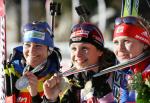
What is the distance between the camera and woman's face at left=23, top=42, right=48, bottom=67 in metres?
3.54

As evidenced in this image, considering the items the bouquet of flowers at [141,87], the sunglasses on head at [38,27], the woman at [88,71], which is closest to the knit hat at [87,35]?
the woman at [88,71]

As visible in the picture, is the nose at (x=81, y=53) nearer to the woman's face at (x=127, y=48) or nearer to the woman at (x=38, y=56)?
the woman's face at (x=127, y=48)

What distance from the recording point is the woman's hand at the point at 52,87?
9.65 ft

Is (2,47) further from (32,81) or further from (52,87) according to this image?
(52,87)

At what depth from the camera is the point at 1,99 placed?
403cm

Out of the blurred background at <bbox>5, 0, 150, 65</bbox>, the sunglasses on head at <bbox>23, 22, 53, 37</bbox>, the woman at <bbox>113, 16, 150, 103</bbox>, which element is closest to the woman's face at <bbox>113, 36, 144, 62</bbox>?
the woman at <bbox>113, 16, 150, 103</bbox>

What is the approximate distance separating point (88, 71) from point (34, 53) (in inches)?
19.8

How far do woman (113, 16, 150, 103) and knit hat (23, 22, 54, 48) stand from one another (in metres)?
0.68

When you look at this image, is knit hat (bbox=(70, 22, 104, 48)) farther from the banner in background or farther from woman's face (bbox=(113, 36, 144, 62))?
the banner in background

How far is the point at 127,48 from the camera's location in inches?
118

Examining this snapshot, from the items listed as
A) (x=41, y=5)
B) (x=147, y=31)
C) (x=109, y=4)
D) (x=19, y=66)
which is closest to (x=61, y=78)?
(x=147, y=31)

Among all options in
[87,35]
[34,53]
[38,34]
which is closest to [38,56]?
[34,53]

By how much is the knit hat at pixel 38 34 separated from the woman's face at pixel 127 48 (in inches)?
29.9

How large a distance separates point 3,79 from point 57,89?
1113 millimetres
